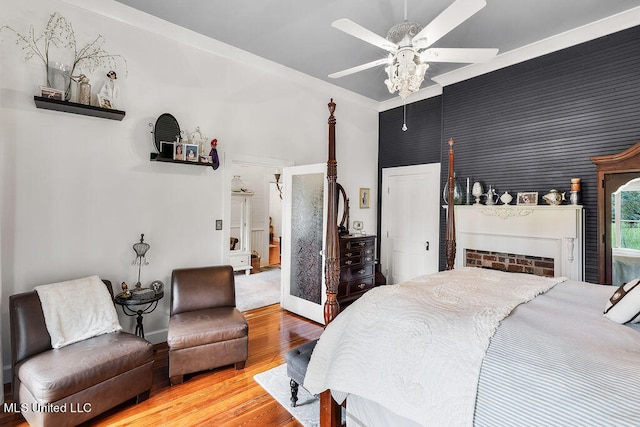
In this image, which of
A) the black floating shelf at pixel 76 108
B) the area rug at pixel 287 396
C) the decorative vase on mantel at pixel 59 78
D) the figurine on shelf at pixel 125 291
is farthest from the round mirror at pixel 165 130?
the area rug at pixel 287 396

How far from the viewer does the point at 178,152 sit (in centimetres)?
309

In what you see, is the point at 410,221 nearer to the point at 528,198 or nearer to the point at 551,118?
the point at 528,198

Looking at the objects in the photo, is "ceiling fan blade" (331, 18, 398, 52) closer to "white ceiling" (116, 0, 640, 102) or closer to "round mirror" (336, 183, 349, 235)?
"white ceiling" (116, 0, 640, 102)

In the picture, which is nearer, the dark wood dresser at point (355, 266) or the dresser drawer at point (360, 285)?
the dark wood dresser at point (355, 266)

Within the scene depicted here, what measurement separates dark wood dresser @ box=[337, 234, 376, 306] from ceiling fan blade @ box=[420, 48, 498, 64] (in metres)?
2.42

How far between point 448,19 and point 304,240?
2.79 metres

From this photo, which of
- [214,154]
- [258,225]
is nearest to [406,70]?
[214,154]

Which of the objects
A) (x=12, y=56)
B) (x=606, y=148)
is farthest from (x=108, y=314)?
(x=606, y=148)

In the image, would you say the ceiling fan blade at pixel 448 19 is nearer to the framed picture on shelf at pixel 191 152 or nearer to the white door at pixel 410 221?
the framed picture on shelf at pixel 191 152

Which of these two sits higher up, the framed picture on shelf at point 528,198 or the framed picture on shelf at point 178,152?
the framed picture on shelf at point 178,152

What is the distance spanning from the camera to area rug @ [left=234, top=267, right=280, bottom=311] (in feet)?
14.4

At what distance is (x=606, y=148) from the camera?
3.07m

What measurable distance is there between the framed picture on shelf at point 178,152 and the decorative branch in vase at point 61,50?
2.90ft

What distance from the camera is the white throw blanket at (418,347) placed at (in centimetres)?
117
